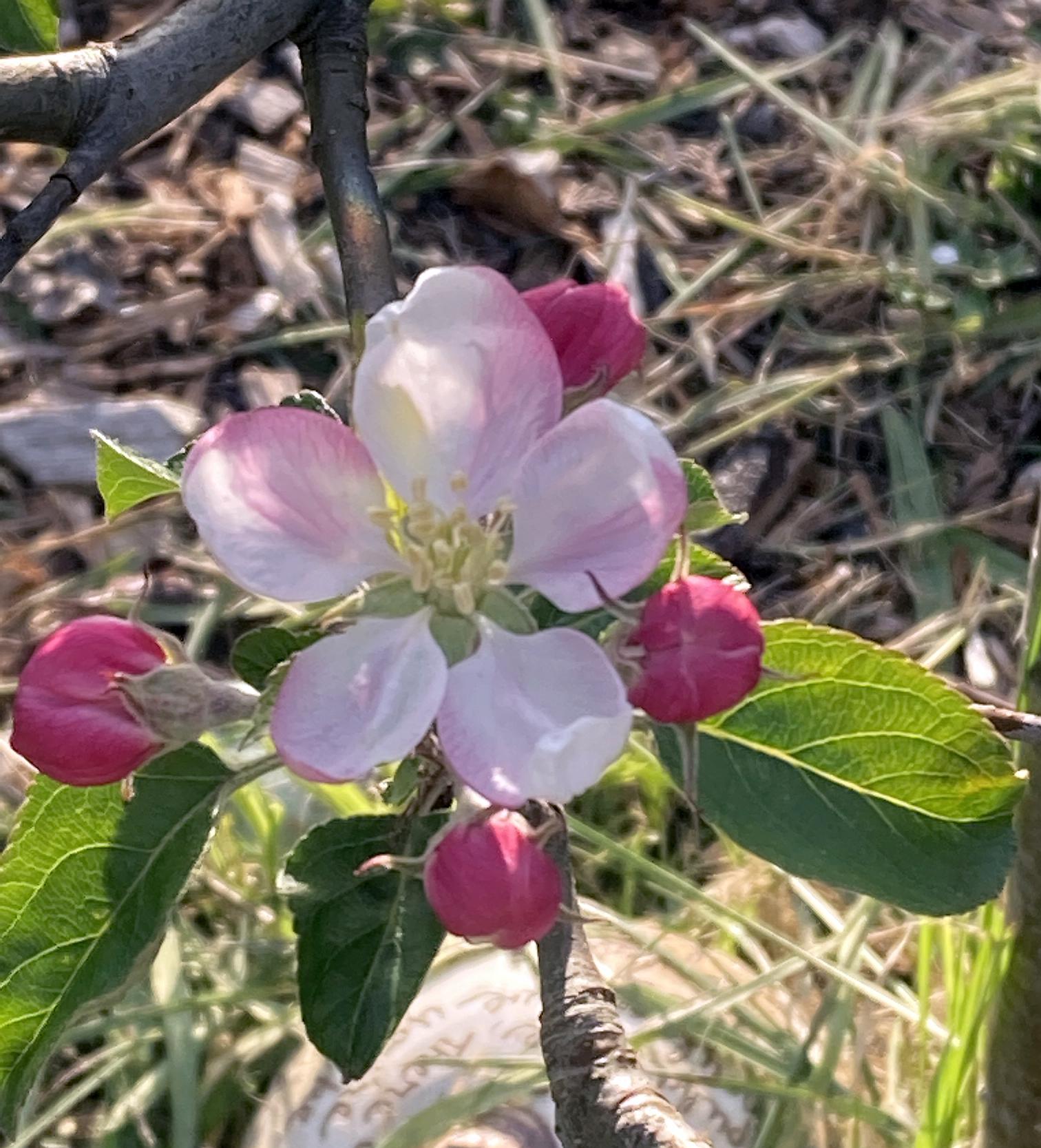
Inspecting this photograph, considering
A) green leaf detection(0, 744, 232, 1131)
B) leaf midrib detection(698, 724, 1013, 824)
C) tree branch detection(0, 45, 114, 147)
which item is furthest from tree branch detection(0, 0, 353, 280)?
leaf midrib detection(698, 724, 1013, 824)

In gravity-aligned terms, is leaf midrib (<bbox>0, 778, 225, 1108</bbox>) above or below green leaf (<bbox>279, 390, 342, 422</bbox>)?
Answer: below

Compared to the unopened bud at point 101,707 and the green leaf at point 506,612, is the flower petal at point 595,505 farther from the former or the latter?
the unopened bud at point 101,707

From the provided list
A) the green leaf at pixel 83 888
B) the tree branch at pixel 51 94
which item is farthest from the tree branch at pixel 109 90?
the green leaf at pixel 83 888

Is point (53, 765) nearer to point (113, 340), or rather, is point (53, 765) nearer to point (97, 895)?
point (97, 895)

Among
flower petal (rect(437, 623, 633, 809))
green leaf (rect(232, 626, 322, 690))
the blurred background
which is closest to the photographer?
flower petal (rect(437, 623, 633, 809))

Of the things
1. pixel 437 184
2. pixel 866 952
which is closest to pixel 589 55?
pixel 437 184

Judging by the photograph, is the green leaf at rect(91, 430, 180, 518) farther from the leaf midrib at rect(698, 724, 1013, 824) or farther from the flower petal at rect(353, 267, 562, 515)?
the leaf midrib at rect(698, 724, 1013, 824)

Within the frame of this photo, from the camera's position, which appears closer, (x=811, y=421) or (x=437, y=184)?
(x=811, y=421)
